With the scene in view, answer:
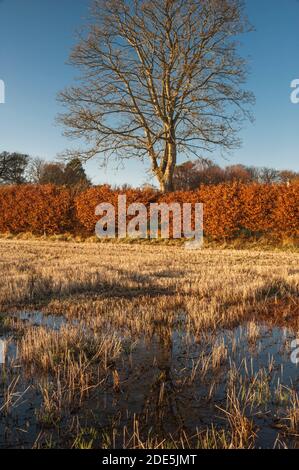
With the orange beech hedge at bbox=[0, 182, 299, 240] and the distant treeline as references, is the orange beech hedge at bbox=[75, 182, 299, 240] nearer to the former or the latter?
the orange beech hedge at bbox=[0, 182, 299, 240]

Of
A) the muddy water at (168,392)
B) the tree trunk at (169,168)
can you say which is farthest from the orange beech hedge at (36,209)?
the muddy water at (168,392)

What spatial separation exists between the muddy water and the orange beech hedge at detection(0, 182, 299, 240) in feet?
47.5

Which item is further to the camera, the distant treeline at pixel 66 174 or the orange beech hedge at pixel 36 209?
the distant treeline at pixel 66 174

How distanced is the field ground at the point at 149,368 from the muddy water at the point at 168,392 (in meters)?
0.01

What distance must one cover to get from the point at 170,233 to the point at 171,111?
8.07 meters

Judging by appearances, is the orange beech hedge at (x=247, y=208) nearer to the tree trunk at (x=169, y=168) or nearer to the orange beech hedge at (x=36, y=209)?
the tree trunk at (x=169, y=168)

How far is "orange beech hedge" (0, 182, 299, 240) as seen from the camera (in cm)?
1861

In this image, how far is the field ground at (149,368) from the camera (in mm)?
2871

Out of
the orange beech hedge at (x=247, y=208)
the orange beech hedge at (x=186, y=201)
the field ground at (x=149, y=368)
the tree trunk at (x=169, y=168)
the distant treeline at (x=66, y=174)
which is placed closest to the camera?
the field ground at (x=149, y=368)

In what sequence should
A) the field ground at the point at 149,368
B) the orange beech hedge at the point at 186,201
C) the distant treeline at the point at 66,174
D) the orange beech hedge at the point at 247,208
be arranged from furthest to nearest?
1. the distant treeline at the point at 66,174
2. the orange beech hedge at the point at 186,201
3. the orange beech hedge at the point at 247,208
4. the field ground at the point at 149,368

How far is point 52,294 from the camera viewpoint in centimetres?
752

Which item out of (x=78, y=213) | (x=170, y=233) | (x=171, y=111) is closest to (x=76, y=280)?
(x=170, y=233)

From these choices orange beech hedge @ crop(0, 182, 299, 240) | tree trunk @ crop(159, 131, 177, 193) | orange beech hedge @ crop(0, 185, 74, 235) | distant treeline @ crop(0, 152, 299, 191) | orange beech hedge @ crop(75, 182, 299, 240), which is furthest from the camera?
distant treeline @ crop(0, 152, 299, 191)

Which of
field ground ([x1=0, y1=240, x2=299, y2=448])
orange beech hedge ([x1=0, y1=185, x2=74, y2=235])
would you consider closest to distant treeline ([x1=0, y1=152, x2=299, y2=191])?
orange beech hedge ([x1=0, y1=185, x2=74, y2=235])
